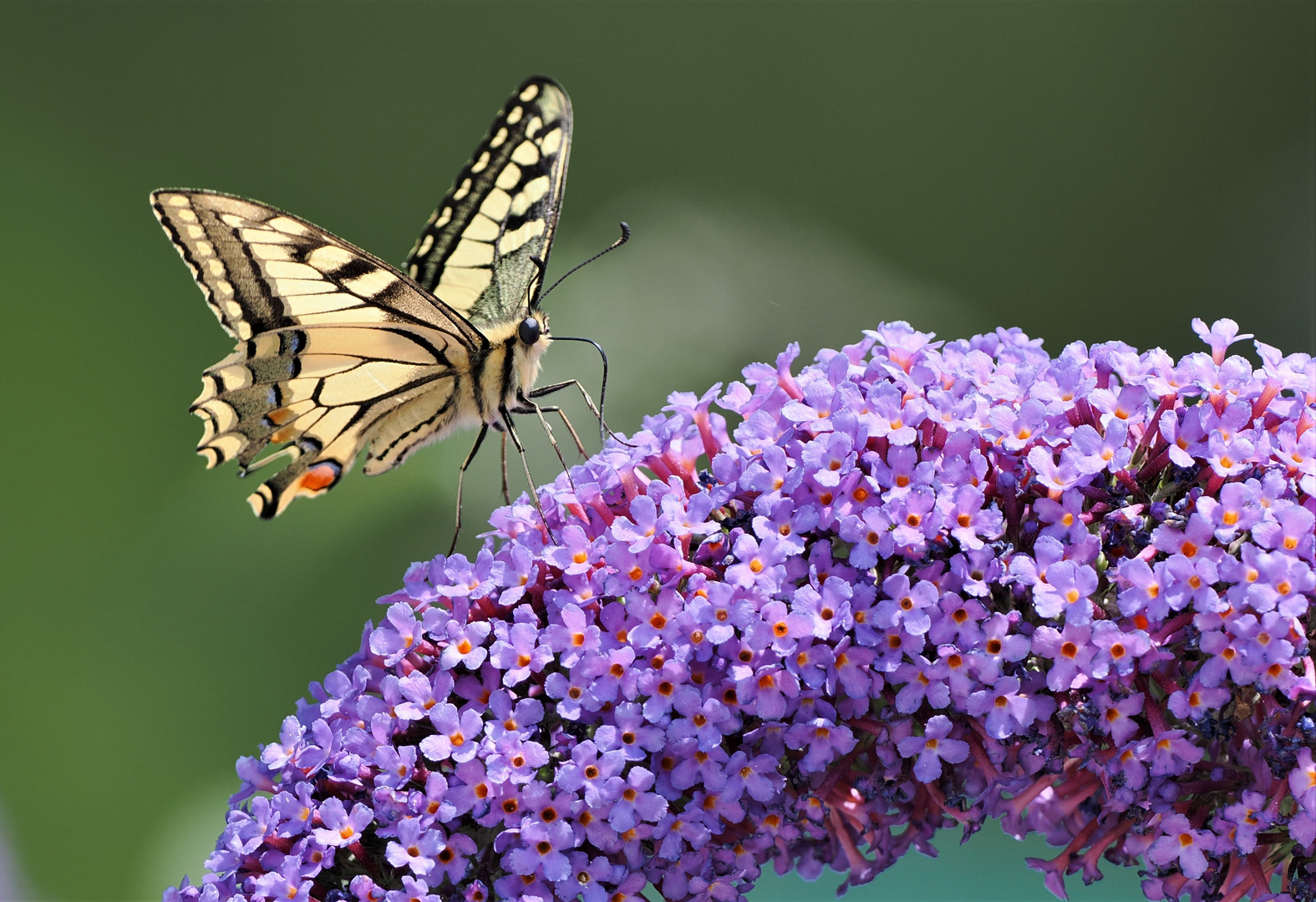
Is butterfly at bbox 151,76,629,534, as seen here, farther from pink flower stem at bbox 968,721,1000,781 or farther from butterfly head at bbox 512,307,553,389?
pink flower stem at bbox 968,721,1000,781

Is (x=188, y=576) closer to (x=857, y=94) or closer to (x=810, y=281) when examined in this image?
(x=810, y=281)

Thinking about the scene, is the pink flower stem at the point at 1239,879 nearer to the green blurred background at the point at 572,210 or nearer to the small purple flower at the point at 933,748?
the small purple flower at the point at 933,748

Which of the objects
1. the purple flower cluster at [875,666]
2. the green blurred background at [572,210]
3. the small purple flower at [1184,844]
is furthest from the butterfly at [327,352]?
the small purple flower at [1184,844]

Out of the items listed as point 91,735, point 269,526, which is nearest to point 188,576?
point 269,526

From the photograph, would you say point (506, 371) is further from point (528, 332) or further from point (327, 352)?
point (327, 352)

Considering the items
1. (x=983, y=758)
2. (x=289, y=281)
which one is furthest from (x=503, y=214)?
(x=983, y=758)

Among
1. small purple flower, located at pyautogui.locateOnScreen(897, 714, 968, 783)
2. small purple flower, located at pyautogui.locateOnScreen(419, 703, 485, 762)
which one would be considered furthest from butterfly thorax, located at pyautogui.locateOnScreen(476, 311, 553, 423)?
small purple flower, located at pyautogui.locateOnScreen(897, 714, 968, 783)
